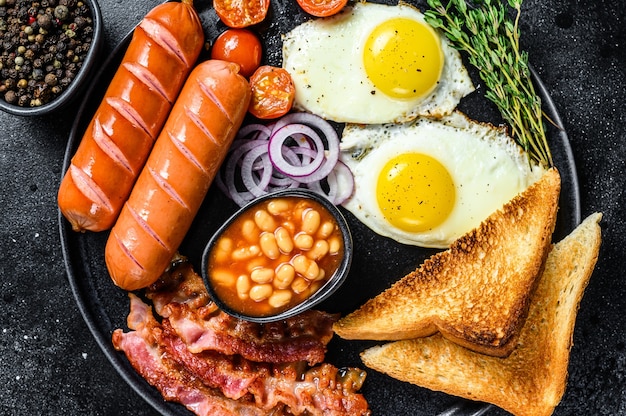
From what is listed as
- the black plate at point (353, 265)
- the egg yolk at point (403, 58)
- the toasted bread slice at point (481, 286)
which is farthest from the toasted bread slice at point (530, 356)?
the egg yolk at point (403, 58)

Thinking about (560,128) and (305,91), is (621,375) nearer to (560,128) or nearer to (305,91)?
(560,128)

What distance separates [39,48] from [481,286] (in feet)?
9.16

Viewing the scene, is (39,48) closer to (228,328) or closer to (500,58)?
(228,328)

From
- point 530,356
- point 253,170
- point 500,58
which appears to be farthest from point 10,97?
point 530,356

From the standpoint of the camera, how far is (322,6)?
137 inches

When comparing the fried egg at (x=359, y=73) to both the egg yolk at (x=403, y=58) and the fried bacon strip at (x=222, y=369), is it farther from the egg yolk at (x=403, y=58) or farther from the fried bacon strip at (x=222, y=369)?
the fried bacon strip at (x=222, y=369)

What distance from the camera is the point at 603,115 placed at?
369cm

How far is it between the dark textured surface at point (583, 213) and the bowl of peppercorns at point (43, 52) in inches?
15.2

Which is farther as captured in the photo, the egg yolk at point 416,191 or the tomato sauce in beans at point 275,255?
the egg yolk at point 416,191

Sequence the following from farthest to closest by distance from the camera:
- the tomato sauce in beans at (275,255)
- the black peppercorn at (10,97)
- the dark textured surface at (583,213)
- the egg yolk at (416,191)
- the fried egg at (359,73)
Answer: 1. the dark textured surface at (583,213)
2. the fried egg at (359,73)
3. the egg yolk at (416,191)
4. the black peppercorn at (10,97)
5. the tomato sauce in beans at (275,255)

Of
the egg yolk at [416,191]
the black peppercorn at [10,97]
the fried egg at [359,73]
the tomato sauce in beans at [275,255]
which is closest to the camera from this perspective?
the tomato sauce in beans at [275,255]

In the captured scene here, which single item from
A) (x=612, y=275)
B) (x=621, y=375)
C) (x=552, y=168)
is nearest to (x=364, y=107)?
(x=552, y=168)

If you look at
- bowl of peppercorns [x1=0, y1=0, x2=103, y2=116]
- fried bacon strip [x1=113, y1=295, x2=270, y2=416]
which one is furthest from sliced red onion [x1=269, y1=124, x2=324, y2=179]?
fried bacon strip [x1=113, y1=295, x2=270, y2=416]

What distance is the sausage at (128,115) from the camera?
3203 millimetres
